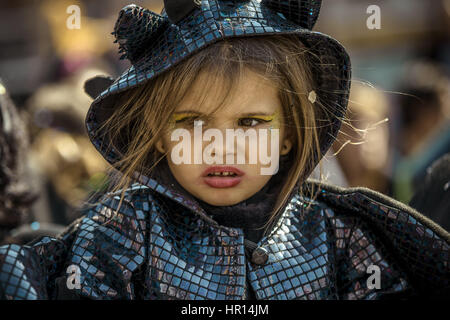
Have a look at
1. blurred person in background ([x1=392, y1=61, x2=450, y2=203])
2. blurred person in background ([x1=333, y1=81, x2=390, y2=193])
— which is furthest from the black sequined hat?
blurred person in background ([x1=392, y1=61, x2=450, y2=203])

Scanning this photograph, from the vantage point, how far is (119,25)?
1238 millimetres

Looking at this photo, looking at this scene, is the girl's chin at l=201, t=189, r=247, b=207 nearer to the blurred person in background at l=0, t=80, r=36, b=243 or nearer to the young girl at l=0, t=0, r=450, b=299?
the young girl at l=0, t=0, r=450, b=299

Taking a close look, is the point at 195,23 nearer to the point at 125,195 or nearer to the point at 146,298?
the point at 125,195

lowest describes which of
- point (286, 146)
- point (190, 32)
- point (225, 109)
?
point (286, 146)

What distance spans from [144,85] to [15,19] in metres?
5.86

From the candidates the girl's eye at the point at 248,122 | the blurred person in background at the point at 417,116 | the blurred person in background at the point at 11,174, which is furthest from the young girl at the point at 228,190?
the blurred person in background at the point at 417,116

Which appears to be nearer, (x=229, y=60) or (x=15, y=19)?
(x=229, y=60)

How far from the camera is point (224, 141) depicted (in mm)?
1286

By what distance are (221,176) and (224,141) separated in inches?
3.9

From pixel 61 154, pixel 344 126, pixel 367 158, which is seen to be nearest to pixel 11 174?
pixel 61 154

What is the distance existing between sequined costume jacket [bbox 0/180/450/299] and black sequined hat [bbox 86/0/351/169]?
0.21 m

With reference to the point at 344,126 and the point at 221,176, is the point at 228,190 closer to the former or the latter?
the point at 221,176

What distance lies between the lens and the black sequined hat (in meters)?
1.23

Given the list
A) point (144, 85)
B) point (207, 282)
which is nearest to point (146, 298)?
point (207, 282)
